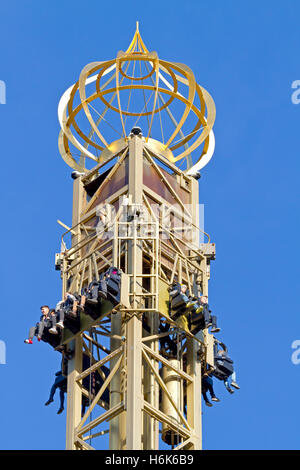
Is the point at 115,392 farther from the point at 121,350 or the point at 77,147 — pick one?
the point at 77,147

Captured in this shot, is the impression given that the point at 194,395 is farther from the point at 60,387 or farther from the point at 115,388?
the point at 60,387

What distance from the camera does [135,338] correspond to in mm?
85938

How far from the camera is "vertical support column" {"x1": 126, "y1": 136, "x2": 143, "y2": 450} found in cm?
8356

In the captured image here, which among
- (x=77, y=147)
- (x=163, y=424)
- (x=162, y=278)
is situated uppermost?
(x=77, y=147)

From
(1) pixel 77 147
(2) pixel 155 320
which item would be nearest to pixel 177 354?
(2) pixel 155 320

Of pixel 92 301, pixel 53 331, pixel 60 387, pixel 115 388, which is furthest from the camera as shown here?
pixel 60 387

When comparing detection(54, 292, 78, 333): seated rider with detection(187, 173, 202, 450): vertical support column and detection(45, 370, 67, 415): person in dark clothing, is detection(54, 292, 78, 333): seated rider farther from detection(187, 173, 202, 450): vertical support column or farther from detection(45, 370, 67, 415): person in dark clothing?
detection(187, 173, 202, 450): vertical support column

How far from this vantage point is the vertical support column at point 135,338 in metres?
83.6

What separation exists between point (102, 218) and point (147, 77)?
1053cm

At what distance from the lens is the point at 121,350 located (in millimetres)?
86312

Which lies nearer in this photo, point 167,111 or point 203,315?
point 203,315

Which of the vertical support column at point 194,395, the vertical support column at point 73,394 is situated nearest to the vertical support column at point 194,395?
the vertical support column at point 194,395

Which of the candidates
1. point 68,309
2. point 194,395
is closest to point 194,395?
point 194,395

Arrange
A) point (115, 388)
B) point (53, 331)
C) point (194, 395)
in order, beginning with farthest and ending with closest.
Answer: point (194, 395) < point (53, 331) < point (115, 388)
